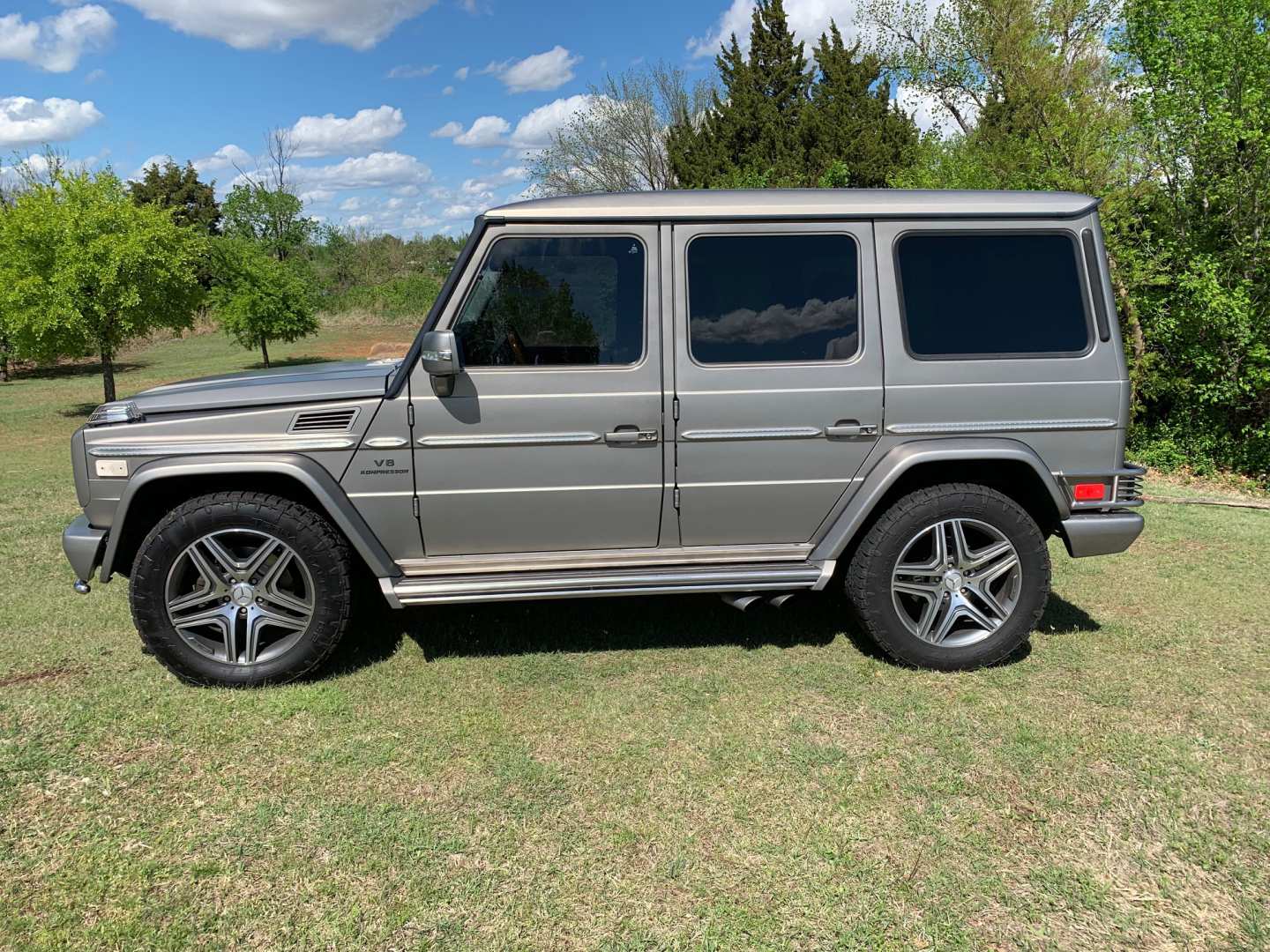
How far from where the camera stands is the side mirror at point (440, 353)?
11.5ft

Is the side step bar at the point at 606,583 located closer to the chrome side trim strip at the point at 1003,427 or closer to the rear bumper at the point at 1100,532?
the chrome side trim strip at the point at 1003,427

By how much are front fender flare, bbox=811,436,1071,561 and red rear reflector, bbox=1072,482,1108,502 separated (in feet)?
0.32

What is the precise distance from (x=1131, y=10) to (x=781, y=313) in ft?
25.0

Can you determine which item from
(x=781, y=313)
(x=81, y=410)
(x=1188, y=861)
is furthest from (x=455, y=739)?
(x=81, y=410)

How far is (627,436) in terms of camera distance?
→ 379 centimetres

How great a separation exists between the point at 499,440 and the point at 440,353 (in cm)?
47

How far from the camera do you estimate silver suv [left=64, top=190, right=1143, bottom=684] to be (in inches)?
147

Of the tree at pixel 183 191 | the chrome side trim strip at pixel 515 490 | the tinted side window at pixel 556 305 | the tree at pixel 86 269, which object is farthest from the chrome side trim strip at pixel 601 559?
the tree at pixel 183 191

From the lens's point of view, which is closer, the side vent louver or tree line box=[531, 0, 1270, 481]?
the side vent louver

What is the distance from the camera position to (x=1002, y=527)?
13.1 feet

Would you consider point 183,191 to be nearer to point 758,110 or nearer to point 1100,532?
point 758,110

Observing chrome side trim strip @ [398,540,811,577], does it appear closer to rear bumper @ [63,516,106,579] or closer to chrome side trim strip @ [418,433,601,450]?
chrome side trim strip @ [418,433,601,450]

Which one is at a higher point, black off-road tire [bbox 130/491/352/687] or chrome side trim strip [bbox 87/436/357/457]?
chrome side trim strip [bbox 87/436/357/457]

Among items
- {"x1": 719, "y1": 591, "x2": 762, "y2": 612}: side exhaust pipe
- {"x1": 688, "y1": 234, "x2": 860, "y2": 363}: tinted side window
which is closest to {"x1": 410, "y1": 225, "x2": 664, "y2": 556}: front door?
{"x1": 688, "y1": 234, "x2": 860, "y2": 363}: tinted side window
